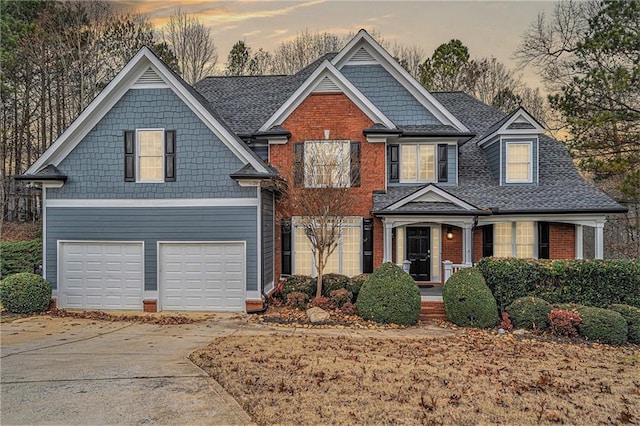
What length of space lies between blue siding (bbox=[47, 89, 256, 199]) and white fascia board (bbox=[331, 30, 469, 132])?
667 cm

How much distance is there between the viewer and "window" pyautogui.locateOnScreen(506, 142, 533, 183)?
16219 millimetres

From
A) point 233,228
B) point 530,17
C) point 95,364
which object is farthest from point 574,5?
point 95,364

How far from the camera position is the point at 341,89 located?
14.8 metres

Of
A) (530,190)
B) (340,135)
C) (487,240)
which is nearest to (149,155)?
(340,135)

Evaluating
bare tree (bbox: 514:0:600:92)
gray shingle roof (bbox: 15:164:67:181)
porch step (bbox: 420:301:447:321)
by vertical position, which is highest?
bare tree (bbox: 514:0:600:92)

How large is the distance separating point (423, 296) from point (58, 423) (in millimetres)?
10412

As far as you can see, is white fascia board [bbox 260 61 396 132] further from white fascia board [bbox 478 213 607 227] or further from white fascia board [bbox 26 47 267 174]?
white fascia board [bbox 478 213 607 227]

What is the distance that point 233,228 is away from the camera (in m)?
12.7

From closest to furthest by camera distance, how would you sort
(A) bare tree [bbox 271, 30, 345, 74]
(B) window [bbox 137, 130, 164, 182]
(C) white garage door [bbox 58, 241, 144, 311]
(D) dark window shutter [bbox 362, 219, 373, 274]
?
(C) white garage door [bbox 58, 241, 144, 311] → (B) window [bbox 137, 130, 164, 182] → (D) dark window shutter [bbox 362, 219, 373, 274] → (A) bare tree [bbox 271, 30, 345, 74]

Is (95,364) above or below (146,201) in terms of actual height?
below

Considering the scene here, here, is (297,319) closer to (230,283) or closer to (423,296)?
(230,283)

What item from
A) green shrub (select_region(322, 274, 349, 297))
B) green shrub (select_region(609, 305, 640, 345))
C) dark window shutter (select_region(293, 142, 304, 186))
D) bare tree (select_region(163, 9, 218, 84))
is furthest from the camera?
bare tree (select_region(163, 9, 218, 84))

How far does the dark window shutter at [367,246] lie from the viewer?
49.4ft

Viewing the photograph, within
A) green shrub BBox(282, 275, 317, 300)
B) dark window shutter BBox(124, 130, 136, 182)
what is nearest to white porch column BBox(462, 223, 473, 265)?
green shrub BBox(282, 275, 317, 300)
